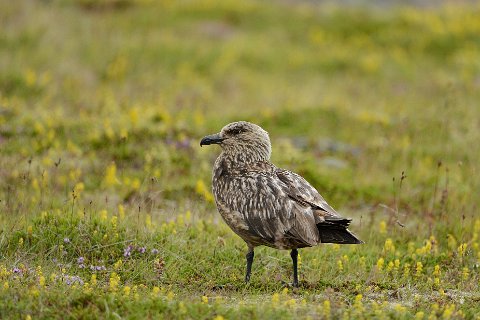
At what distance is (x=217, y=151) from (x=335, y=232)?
5.51 m

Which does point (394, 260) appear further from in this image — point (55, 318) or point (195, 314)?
point (55, 318)

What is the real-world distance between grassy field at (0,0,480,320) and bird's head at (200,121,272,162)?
1.06 metres

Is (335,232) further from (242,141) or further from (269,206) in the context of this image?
(242,141)

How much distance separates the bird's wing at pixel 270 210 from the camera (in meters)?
6.74

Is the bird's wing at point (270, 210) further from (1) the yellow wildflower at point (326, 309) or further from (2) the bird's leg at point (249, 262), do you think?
(1) the yellow wildflower at point (326, 309)

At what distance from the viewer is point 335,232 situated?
6.76 m

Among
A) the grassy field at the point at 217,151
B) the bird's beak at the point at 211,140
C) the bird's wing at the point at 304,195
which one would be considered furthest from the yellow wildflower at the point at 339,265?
the bird's beak at the point at 211,140

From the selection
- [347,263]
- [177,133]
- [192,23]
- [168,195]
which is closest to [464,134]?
[177,133]

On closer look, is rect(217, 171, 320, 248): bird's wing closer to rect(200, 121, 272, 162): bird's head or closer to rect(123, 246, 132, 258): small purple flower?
rect(200, 121, 272, 162): bird's head

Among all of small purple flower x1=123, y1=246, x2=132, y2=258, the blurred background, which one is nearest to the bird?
small purple flower x1=123, y1=246, x2=132, y2=258

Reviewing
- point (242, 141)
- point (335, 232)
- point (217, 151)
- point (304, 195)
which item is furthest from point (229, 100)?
point (335, 232)

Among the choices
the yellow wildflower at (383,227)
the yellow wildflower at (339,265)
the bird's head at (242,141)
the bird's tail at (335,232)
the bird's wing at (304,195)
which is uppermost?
the bird's head at (242,141)

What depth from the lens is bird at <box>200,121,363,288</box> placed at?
6.73m

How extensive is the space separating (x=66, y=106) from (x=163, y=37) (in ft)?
17.5
